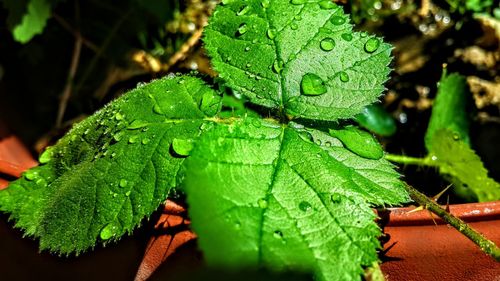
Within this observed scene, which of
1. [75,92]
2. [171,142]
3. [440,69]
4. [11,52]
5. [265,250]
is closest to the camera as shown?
[265,250]

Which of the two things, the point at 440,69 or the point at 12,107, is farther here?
the point at 12,107

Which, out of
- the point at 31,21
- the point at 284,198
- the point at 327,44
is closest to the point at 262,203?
the point at 284,198

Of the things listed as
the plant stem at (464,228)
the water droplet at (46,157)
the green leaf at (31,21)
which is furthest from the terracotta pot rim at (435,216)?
the green leaf at (31,21)

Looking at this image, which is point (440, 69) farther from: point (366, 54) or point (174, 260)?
point (174, 260)

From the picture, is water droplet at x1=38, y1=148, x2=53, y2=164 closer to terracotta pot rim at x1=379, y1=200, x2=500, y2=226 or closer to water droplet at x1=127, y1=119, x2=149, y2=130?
water droplet at x1=127, y1=119, x2=149, y2=130

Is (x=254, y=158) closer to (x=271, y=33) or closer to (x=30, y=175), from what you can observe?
(x=271, y=33)

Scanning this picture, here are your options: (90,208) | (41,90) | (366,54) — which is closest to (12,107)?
(41,90)

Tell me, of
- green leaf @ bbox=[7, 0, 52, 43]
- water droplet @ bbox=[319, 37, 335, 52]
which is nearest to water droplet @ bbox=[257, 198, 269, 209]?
water droplet @ bbox=[319, 37, 335, 52]
